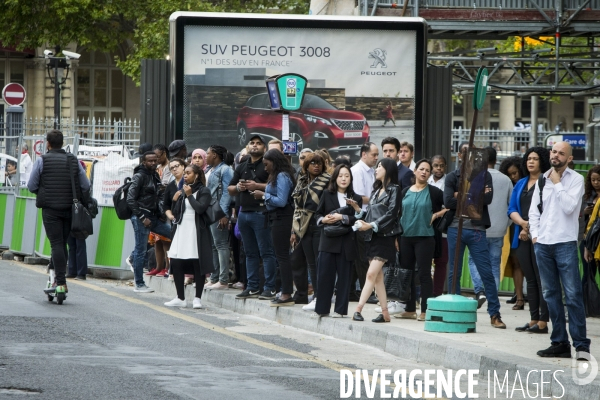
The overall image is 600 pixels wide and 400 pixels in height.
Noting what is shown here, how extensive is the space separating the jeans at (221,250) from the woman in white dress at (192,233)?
0.80 meters

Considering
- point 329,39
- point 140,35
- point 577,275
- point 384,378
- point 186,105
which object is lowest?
point 384,378

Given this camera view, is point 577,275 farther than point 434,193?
No

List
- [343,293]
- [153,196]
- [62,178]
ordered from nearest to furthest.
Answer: [343,293]
[62,178]
[153,196]

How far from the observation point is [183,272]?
13.6 m

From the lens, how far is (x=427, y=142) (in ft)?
54.4

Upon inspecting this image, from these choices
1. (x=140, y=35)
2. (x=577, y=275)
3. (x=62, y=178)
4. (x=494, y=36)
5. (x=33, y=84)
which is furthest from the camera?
(x=33, y=84)

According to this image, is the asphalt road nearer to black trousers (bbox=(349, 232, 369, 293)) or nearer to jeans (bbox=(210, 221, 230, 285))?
jeans (bbox=(210, 221, 230, 285))

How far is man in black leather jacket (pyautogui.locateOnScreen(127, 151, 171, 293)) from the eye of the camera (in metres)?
14.8

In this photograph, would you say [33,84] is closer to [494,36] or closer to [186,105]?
[494,36]

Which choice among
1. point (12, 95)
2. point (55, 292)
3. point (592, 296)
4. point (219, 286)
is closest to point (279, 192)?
point (219, 286)

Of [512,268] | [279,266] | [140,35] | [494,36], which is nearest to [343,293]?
[279,266]

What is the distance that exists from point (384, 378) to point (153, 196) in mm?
6675

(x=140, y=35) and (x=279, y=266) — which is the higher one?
(x=140, y=35)

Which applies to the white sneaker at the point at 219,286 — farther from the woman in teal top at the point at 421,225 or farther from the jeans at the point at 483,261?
the jeans at the point at 483,261
